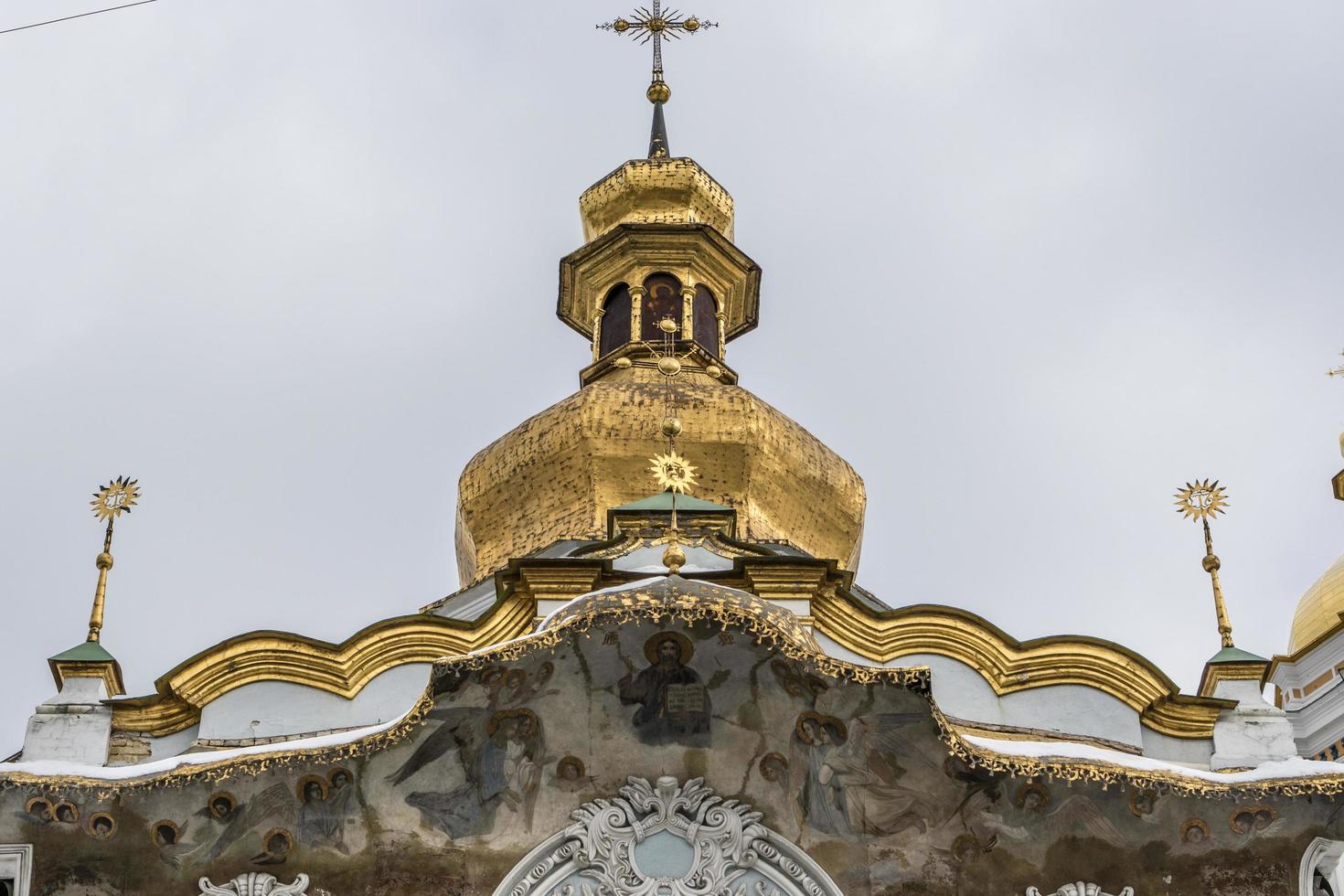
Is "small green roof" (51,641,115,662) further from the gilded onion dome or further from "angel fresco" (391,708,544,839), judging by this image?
the gilded onion dome

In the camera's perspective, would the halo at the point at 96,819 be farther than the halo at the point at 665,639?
No

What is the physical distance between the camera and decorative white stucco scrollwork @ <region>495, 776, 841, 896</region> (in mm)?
13148

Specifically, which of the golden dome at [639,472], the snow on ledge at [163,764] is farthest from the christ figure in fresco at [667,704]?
the golden dome at [639,472]

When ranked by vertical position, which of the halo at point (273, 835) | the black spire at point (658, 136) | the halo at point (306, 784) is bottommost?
the halo at point (273, 835)

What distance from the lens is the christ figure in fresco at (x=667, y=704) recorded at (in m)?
13.4

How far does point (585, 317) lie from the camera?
76.3ft

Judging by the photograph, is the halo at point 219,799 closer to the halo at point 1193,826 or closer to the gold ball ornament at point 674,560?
the gold ball ornament at point 674,560

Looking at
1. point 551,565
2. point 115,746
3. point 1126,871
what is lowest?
point 1126,871

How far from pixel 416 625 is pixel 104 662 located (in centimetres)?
171

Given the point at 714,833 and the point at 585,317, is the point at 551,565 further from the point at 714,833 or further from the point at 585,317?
the point at 585,317

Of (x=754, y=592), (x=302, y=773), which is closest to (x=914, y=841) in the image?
(x=754, y=592)

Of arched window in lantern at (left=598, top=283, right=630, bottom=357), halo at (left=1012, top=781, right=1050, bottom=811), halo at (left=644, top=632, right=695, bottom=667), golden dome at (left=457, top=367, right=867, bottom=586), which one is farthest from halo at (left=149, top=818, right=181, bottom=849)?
arched window in lantern at (left=598, top=283, right=630, bottom=357)

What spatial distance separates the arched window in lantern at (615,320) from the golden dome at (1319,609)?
5.93 metres

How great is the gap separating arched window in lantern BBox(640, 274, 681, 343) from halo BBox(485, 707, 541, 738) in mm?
8934
